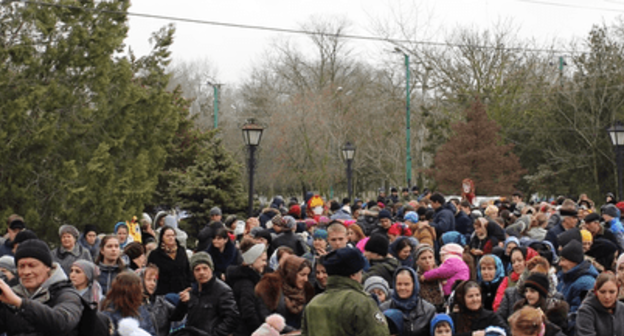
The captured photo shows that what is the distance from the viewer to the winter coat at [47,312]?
14.6 feet

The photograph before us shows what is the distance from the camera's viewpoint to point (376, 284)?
25.2ft

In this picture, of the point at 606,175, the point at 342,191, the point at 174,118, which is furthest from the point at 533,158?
the point at 174,118

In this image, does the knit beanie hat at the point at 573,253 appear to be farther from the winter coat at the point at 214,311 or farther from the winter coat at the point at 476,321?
the winter coat at the point at 214,311

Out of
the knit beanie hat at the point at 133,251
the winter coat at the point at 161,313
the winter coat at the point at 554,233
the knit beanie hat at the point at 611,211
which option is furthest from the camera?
the knit beanie hat at the point at 611,211

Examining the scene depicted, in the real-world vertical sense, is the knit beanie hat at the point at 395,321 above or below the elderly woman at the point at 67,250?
below

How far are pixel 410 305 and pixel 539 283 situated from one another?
48.8 inches

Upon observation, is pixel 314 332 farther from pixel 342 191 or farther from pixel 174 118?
pixel 342 191

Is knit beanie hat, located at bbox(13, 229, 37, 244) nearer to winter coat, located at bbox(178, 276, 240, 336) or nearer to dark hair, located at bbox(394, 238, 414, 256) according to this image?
winter coat, located at bbox(178, 276, 240, 336)

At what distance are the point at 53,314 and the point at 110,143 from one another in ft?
38.3

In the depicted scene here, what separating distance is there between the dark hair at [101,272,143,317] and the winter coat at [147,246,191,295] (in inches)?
115

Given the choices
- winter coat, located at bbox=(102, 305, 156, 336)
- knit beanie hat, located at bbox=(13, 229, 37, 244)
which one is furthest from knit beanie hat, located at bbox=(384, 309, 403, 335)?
knit beanie hat, located at bbox=(13, 229, 37, 244)

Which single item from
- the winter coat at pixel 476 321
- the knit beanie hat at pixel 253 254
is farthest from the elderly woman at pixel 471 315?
the knit beanie hat at pixel 253 254

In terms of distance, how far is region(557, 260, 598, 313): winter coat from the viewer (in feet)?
26.8

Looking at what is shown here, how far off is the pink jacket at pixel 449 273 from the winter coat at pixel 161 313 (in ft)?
8.98
